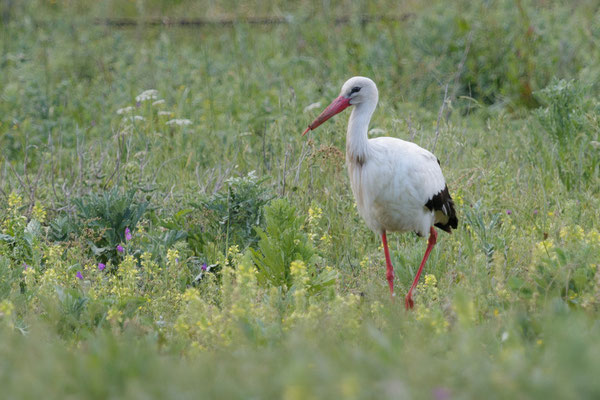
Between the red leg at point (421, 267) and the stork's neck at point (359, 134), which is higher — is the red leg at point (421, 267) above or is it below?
below

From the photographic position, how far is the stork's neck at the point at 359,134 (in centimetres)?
485

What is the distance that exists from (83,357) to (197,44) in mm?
8731

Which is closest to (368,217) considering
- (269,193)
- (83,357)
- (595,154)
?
(269,193)

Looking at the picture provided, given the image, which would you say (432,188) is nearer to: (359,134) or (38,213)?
(359,134)

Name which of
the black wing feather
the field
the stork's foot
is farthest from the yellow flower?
the black wing feather

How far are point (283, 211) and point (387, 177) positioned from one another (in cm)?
70

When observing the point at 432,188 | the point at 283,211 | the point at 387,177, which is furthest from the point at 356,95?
the point at 283,211

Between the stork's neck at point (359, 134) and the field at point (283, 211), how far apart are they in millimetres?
496

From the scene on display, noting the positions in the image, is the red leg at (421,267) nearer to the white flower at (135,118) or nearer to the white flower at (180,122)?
the white flower at (180,122)

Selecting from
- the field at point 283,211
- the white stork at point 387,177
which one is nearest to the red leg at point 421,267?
the white stork at point 387,177

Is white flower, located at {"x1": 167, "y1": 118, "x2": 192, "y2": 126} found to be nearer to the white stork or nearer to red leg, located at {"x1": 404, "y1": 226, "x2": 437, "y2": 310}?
the white stork

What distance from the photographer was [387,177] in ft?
15.9

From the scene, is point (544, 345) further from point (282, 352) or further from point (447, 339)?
point (282, 352)

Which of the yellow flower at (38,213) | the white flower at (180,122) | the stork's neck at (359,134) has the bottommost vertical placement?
the yellow flower at (38,213)
